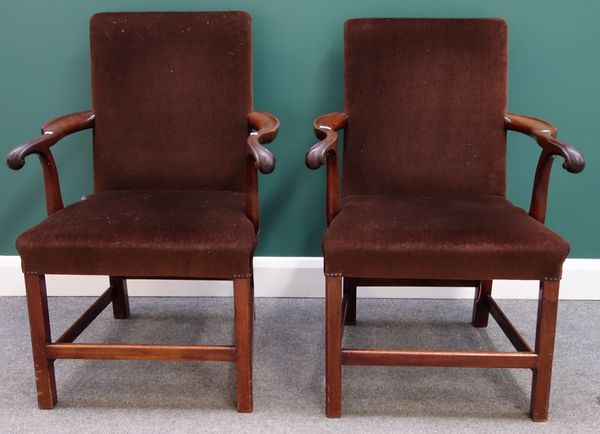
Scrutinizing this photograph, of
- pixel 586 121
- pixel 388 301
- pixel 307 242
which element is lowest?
pixel 388 301

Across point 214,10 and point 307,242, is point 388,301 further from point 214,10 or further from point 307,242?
point 214,10

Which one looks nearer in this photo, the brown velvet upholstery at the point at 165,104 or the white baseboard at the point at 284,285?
the brown velvet upholstery at the point at 165,104

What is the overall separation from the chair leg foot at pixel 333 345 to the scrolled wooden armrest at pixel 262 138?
0.30m

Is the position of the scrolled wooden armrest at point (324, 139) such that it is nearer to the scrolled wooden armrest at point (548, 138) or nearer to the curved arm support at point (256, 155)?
the curved arm support at point (256, 155)

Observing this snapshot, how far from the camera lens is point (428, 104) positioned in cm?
180

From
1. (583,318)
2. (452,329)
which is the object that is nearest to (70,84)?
(452,329)

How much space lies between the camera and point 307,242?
220 cm

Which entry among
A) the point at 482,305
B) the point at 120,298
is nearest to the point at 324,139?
the point at 482,305

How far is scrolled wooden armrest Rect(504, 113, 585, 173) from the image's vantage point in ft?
4.64

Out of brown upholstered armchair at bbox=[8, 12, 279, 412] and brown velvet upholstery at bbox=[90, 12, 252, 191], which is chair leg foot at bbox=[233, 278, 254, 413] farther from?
brown velvet upholstery at bbox=[90, 12, 252, 191]

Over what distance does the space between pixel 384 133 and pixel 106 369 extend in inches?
40.0

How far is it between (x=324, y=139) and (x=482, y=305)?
819 mm

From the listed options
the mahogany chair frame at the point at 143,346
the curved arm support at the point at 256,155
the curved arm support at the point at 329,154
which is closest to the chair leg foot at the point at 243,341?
the mahogany chair frame at the point at 143,346

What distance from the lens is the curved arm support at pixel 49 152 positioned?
4.98ft
